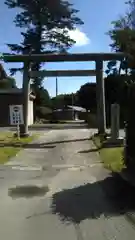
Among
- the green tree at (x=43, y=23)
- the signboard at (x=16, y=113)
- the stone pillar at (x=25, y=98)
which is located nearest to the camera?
the signboard at (x=16, y=113)

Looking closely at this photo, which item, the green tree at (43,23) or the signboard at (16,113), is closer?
the signboard at (16,113)

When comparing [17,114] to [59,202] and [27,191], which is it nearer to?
[27,191]

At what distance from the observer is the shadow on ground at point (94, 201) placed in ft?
27.1

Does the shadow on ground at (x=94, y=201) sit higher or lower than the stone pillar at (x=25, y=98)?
lower

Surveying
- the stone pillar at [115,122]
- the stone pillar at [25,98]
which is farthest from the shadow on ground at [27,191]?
the stone pillar at [25,98]

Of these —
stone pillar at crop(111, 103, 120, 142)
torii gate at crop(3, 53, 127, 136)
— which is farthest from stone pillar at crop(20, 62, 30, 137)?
stone pillar at crop(111, 103, 120, 142)

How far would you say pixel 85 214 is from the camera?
827cm

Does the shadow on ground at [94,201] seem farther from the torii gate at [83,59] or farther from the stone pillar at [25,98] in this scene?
the stone pillar at [25,98]

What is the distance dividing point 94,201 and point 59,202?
76cm

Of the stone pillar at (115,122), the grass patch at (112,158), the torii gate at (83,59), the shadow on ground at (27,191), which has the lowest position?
the grass patch at (112,158)

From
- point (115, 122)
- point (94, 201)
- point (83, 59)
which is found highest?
point (83, 59)

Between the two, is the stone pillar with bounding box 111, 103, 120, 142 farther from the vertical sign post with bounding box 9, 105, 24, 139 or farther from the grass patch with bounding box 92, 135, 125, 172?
the vertical sign post with bounding box 9, 105, 24, 139

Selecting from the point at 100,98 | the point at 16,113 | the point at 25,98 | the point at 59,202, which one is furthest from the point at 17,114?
the point at 59,202

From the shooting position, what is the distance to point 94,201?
31.2 ft
